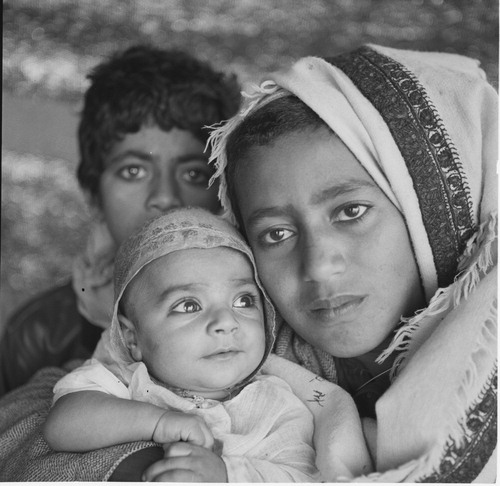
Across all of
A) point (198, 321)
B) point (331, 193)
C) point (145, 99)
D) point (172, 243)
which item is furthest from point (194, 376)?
point (145, 99)

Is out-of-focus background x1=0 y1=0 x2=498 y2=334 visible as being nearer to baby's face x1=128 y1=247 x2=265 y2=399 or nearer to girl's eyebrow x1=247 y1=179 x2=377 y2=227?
girl's eyebrow x1=247 y1=179 x2=377 y2=227

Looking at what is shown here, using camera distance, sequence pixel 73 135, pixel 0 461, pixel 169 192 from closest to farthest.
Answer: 1. pixel 0 461
2. pixel 169 192
3. pixel 73 135

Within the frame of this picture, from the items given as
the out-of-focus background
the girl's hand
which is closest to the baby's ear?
the girl's hand

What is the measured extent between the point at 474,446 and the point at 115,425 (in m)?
0.61

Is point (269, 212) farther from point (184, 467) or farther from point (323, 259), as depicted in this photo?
point (184, 467)

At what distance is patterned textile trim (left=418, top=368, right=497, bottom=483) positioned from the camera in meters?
1.11

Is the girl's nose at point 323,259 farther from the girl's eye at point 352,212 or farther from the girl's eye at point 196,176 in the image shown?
the girl's eye at point 196,176

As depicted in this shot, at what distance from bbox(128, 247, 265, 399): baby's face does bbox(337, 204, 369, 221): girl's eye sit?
227mm

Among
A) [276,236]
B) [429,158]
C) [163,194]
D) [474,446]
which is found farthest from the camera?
[163,194]

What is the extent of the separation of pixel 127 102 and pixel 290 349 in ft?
2.73

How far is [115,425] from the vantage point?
120 centimetres

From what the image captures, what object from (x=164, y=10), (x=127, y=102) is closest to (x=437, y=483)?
(x=127, y=102)

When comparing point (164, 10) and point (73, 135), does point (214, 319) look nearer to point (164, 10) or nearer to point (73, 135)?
point (164, 10)

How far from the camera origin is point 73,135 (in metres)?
→ 2.36
